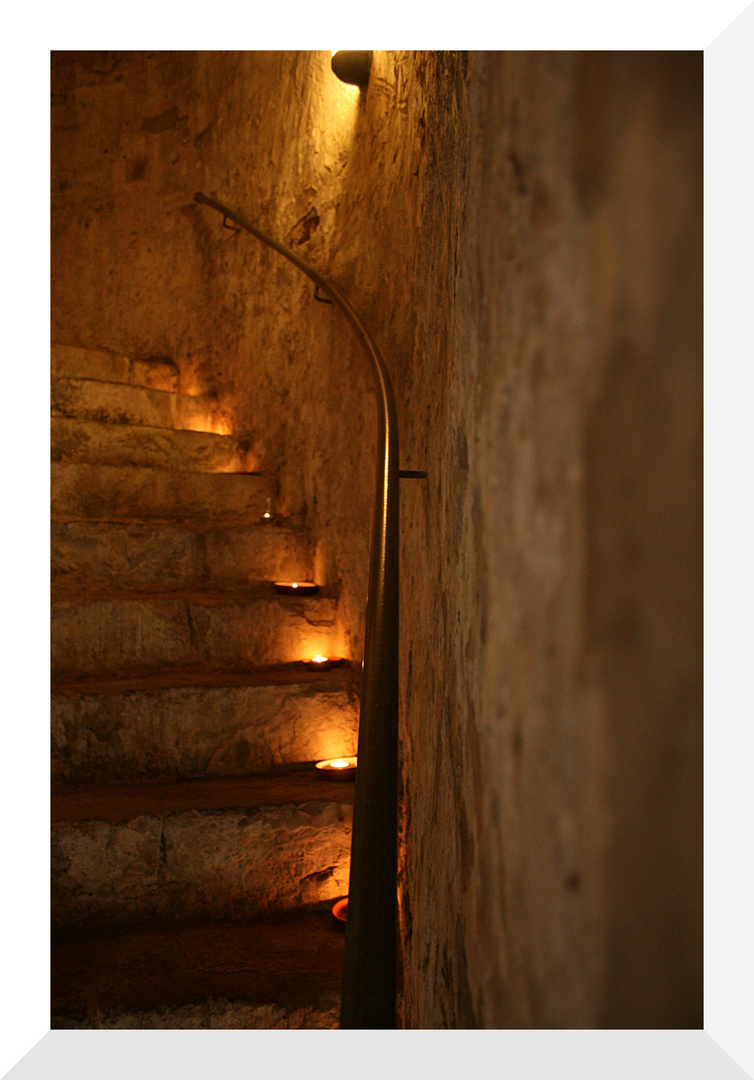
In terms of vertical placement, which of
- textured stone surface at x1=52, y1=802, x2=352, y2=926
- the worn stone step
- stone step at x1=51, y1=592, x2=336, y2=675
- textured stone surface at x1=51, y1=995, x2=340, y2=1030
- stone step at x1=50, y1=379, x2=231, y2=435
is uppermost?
stone step at x1=50, y1=379, x2=231, y2=435

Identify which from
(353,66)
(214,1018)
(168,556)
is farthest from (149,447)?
(214,1018)

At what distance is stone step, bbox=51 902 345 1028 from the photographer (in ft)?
4.08

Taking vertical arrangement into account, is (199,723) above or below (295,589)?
below

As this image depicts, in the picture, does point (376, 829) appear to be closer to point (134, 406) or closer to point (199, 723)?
point (199, 723)

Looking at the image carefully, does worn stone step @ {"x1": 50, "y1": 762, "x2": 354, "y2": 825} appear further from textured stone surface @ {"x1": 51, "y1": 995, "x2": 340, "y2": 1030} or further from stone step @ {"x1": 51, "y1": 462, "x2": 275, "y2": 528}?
→ stone step @ {"x1": 51, "y1": 462, "x2": 275, "y2": 528}

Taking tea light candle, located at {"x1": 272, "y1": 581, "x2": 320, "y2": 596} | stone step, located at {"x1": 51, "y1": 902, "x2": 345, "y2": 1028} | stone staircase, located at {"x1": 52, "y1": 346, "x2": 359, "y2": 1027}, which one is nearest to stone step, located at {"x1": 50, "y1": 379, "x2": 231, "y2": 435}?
stone staircase, located at {"x1": 52, "y1": 346, "x2": 359, "y2": 1027}

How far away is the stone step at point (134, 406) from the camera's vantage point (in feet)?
9.95

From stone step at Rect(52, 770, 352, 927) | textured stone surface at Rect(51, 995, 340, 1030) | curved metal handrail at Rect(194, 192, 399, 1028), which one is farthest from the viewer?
stone step at Rect(52, 770, 352, 927)

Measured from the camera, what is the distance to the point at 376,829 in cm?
101

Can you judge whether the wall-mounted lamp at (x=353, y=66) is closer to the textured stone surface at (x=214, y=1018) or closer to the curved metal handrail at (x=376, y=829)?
the curved metal handrail at (x=376, y=829)

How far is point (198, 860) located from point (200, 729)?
0.38 m

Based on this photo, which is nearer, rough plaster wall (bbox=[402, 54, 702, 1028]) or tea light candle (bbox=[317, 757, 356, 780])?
rough plaster wall (bbox=[402, 54, 702, 1028])
